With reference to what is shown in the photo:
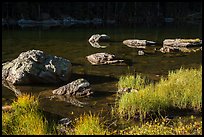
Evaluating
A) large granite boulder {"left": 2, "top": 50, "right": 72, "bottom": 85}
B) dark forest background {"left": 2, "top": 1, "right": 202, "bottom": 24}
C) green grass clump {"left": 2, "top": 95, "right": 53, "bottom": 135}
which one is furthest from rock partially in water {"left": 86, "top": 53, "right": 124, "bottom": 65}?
dark forest background {"left": 2, "top": 1, "right": 202, "bottom": 24}

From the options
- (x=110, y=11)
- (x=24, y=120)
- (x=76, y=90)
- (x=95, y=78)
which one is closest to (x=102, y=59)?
(x=95, y=78)

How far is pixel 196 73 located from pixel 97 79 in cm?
599

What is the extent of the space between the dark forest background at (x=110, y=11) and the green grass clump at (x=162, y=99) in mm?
63302

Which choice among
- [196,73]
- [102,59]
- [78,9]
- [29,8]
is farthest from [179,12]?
[196,73]

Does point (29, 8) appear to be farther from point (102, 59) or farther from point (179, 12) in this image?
point (102, 59)

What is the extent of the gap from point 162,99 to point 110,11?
265ft

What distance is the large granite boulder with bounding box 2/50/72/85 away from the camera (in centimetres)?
2117

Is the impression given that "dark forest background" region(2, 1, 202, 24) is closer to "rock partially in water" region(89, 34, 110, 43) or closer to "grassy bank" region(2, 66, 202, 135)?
"rock partially in water" region(89, 34, 110, 43)

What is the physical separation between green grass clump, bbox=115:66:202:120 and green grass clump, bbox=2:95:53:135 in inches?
142

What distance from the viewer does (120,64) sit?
27250 millimetres

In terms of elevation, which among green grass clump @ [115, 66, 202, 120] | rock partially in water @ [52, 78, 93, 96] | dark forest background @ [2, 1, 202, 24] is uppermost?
→ green grass clump @ [115, 66, 202, 120]

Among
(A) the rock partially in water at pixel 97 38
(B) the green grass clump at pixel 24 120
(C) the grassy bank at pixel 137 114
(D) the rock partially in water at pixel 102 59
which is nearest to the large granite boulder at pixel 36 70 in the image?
(C) the grassy bank at pixel 137 114

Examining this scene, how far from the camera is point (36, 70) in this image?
21484mm

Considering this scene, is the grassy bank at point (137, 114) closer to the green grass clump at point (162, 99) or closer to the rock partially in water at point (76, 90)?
the green grass clump at point (162, 99)
